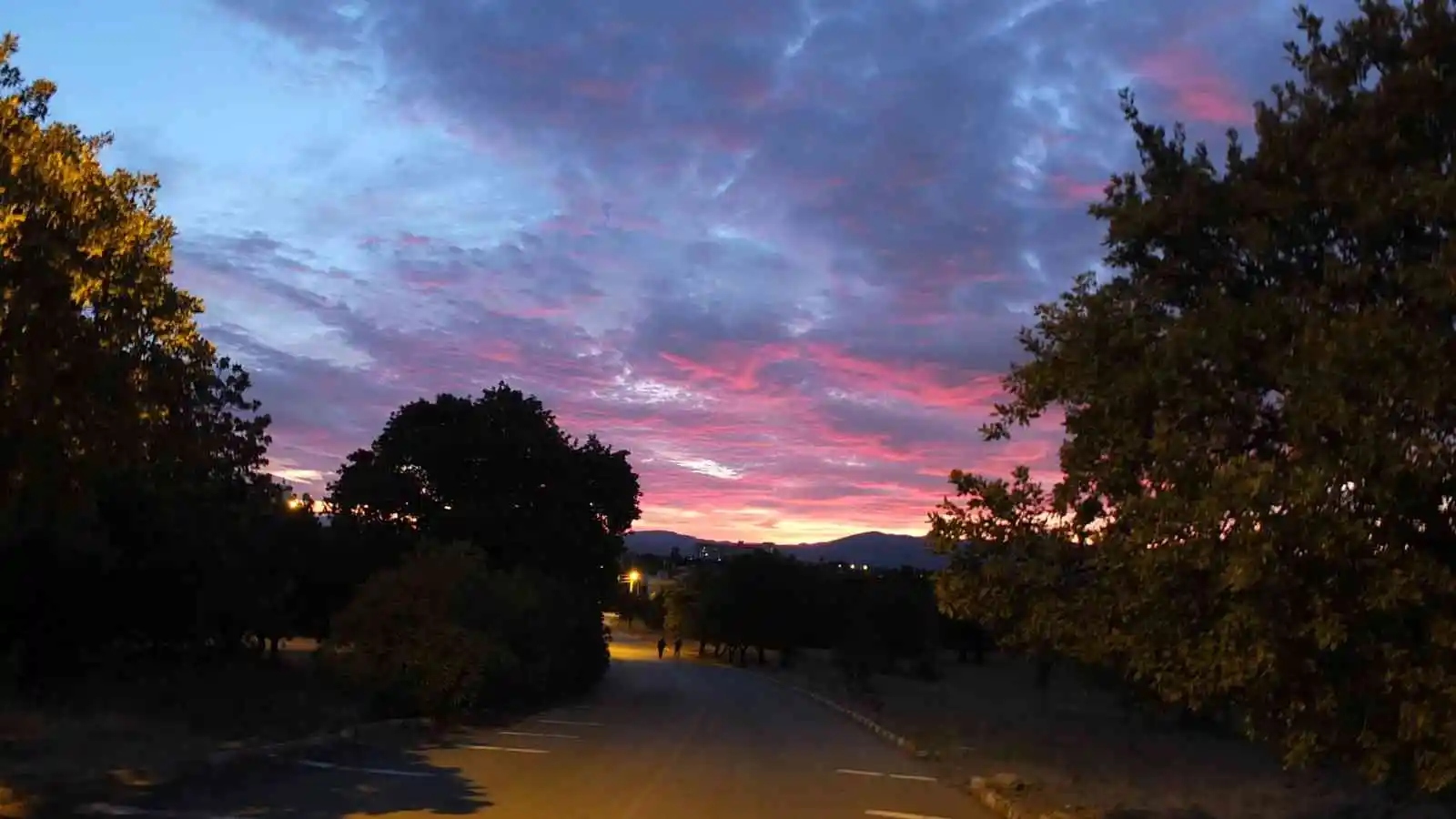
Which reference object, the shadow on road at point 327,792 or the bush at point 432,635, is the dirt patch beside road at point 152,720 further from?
the bush at point 432,635

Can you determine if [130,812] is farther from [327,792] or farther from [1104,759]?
[1104,759]

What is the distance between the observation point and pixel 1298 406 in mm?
7434

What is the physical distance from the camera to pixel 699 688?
1916 inches

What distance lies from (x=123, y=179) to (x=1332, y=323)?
9219 mm

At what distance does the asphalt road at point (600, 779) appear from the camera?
1282cm

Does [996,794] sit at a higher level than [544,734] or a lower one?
higher

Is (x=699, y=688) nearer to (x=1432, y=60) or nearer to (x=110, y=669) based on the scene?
(x=110, y=669)

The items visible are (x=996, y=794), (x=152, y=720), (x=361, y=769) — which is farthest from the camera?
(x=152, y=720)

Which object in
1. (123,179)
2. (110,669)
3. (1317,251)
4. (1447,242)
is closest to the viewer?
(1447,242)

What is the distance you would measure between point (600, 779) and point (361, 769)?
3049 mm

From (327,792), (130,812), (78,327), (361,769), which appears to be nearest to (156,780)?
(130,812)

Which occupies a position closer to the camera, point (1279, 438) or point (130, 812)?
point (1279, 438)

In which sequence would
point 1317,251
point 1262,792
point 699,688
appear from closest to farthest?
1. point 1317,251
2. point 1262,792
3. point 699,688

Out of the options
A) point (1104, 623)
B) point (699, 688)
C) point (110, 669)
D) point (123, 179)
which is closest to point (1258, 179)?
point (1104, 623)
